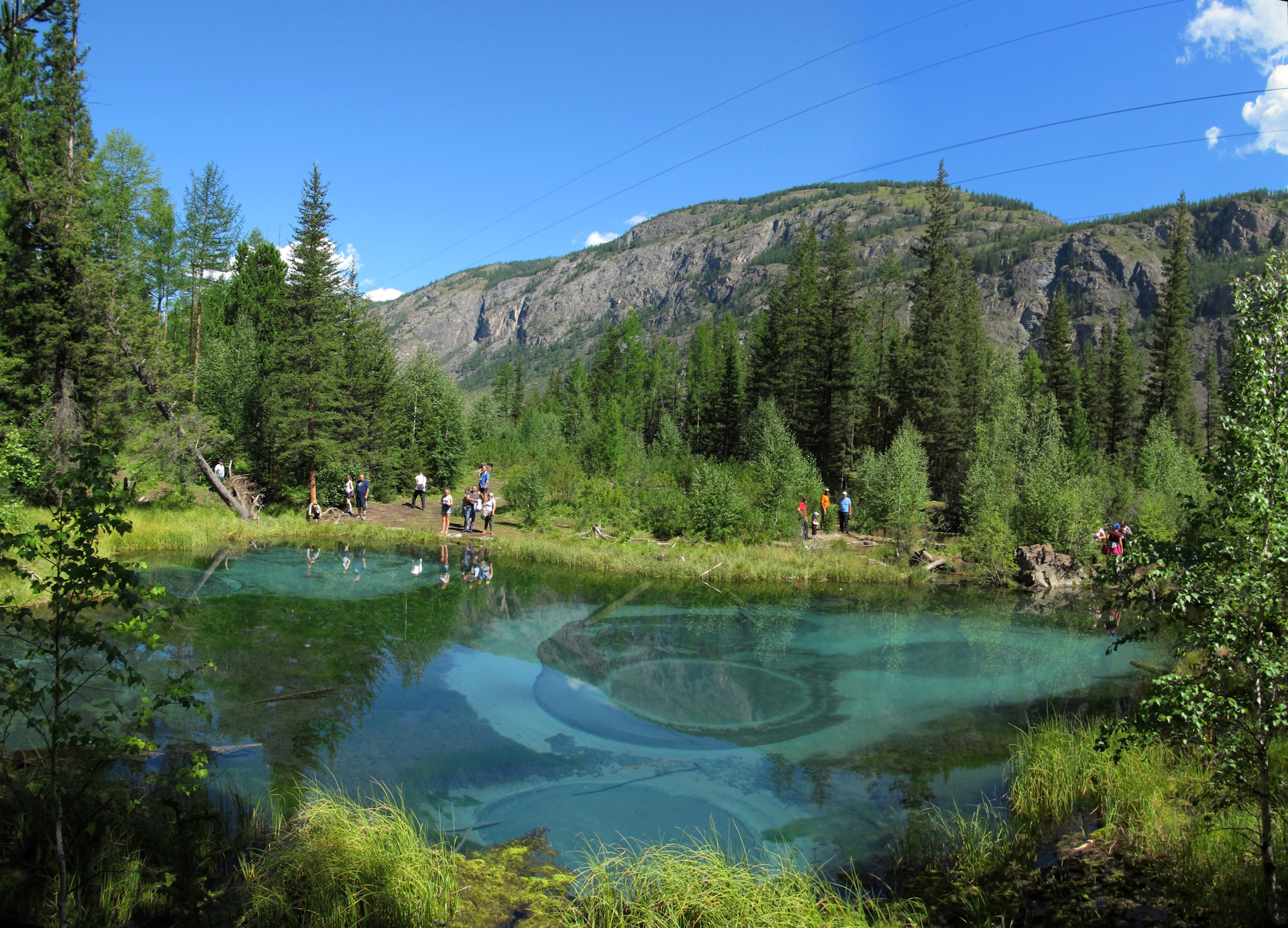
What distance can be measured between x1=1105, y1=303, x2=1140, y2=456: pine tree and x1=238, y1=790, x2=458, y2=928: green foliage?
59.3 m

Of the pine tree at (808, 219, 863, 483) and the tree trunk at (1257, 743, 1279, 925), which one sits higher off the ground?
the pine tree at (808, 219, 863, 483)

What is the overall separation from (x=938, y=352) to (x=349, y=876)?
42.7 m

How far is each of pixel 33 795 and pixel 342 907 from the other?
356 centimetres

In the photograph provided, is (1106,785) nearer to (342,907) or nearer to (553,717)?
(553,717)

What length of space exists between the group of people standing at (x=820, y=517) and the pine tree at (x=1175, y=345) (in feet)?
100

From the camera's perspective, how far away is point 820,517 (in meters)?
31.9

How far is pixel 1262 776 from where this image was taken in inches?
218

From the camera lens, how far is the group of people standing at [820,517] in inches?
1170


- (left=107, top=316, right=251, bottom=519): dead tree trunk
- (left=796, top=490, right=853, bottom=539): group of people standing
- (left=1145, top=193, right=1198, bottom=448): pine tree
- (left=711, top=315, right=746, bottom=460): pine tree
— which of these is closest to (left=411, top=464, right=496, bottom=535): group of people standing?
(left=107, top=316, right=251, bottom=519): dead tree trunk

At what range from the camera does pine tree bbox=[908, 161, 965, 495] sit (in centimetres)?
4241

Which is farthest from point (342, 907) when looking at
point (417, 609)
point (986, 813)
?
point (417, 609)

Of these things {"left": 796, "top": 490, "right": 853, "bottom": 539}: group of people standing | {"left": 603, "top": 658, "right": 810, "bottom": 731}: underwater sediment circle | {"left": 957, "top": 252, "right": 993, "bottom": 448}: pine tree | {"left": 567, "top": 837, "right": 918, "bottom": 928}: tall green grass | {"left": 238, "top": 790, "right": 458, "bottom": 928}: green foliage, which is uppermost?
{"left": 957, "top": 252, "right": 993, "bottom": 448}: pine tree

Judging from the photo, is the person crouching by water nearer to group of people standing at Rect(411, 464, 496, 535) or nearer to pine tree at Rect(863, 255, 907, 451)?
group of people standing at Rect(411, 464, 496, 535)

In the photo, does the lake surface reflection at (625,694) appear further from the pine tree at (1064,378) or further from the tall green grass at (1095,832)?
the pine tree at (1064,378)
